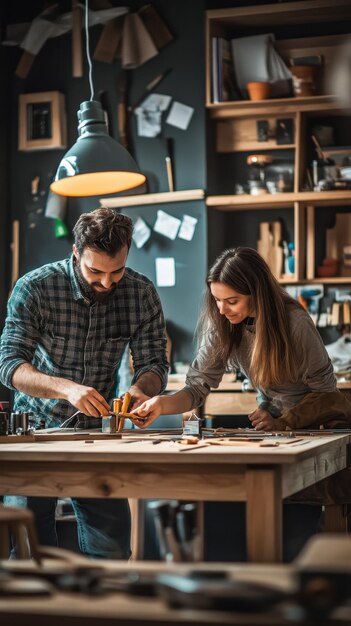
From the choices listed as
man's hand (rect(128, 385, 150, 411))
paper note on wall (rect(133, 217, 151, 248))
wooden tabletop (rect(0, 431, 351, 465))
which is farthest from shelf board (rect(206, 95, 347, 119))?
wooden tabletop (rect(0, 431, 351, 465))

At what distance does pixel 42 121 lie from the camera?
22.7ft

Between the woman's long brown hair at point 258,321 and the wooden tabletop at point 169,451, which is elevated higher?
the woman's long brown hair at point 258,321

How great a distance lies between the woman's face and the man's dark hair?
A: 1.31 ft

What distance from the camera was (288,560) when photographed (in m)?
3.78

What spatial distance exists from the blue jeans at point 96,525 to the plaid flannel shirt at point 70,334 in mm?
368

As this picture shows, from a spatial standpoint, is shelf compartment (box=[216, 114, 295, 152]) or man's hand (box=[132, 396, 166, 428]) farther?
shelf compartment (box=[216, 114, 295, 152])

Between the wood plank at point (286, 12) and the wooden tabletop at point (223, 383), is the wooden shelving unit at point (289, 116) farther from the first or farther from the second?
the wooden tabletop at point (223, 383)

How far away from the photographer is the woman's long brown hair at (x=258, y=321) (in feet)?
12.3

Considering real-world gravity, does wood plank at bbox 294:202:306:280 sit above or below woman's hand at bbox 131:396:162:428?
above

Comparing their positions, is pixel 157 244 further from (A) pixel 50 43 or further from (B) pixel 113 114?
(A) pixel 50 43

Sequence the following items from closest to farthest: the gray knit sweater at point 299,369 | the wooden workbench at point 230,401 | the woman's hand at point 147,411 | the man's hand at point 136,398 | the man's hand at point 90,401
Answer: the man's hand at point 90,401, the woman's hand at point 147,411, the man's hand at point 136,398, the gray knit sweater at point 299,369, the wooden workbench at point 230,401

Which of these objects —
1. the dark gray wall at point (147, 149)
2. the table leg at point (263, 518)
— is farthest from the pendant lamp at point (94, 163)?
the table leg at point (263, 518)

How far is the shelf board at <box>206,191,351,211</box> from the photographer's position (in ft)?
20.9

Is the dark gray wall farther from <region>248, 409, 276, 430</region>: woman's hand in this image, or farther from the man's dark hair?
<region>248, 409, 276, 430</region>: woman's hand
